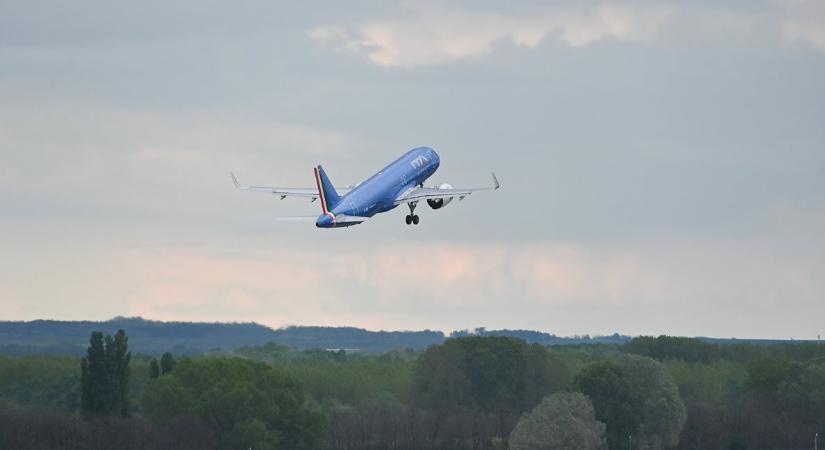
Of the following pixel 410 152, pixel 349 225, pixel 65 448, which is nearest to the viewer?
pixel 349 225

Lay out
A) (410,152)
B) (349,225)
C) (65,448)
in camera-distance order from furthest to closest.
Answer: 1. (65,448)
2. (410,152)
3. (349,225)

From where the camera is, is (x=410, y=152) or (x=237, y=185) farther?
(x=410, y=152)

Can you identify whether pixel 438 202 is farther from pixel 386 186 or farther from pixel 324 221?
pixel 324 221

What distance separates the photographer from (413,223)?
156125 millimetres

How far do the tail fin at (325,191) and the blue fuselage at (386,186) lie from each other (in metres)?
0.41

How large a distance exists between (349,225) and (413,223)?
8.69 m

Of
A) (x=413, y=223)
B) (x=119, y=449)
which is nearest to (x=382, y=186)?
(x=413, y=223)

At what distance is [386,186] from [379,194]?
1.94 metres

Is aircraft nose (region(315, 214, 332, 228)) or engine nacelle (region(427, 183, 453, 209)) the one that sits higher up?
engine nacelle (region(427, 183, 453, 209))

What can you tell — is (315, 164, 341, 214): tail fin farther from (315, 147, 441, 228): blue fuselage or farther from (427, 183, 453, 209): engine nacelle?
(427, 183, 453, 209): engine nacelle

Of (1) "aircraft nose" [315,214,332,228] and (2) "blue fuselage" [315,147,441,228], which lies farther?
(2) "blue fuselage" [315,147,441,228]

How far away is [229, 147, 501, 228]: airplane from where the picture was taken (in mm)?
150125

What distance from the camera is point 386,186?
157m

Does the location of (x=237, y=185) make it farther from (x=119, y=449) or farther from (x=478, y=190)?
(x=119, y=449)
